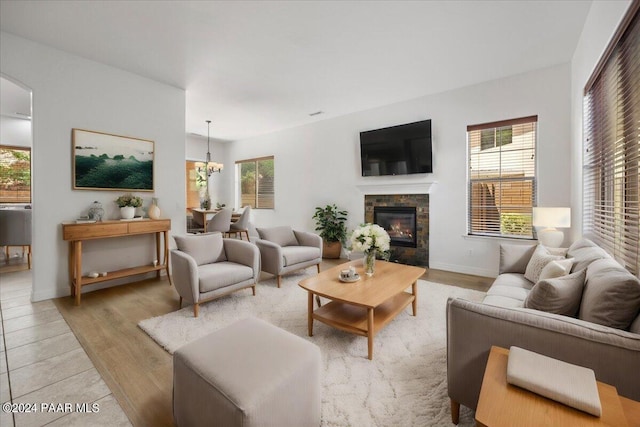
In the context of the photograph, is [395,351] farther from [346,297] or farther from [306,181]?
[306,181]

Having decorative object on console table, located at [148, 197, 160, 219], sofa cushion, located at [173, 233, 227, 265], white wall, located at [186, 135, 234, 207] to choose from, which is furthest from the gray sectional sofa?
white wall, located at [186, 135, 234, 207]

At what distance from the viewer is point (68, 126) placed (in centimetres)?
327

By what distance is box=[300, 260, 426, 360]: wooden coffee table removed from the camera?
2.09m

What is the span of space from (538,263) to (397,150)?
9.21 feet

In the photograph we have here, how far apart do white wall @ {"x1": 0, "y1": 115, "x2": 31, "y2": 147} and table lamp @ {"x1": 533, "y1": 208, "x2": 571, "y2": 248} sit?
8807mm

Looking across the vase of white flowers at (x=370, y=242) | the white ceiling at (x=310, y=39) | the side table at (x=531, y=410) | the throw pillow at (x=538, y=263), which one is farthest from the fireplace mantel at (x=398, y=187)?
the side table at (x=531, y=410)

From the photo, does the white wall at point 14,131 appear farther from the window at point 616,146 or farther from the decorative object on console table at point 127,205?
the window at point 616,146

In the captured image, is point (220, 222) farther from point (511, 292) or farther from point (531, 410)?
point (531, 410)

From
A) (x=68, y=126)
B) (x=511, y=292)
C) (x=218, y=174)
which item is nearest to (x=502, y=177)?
(x=511, y=292)

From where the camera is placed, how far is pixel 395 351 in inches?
83.3

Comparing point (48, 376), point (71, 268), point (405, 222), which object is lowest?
point (48, 376)

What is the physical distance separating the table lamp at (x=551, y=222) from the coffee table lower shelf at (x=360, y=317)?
A: 1.81m

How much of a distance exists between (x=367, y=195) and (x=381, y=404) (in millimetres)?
3978

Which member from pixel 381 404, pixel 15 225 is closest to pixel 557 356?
pixel 381 404
